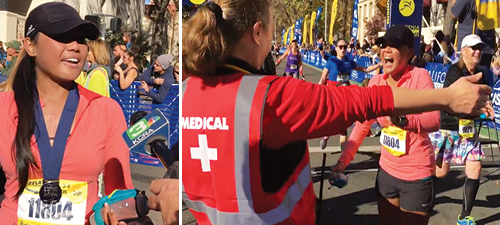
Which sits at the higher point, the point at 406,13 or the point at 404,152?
the point at 406,13

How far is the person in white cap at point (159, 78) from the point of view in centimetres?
166

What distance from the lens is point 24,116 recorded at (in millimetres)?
1608

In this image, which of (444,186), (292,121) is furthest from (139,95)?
(444,186)

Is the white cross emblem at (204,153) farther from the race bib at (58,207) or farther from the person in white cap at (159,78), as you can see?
the race bib at (58,207)

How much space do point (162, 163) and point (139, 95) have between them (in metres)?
0.22

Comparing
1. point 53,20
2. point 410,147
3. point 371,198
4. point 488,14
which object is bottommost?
point 371,198

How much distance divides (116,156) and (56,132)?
0.18 meters

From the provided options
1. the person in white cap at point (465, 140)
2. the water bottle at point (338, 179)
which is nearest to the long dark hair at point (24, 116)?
the water bottle at point (338, 179)

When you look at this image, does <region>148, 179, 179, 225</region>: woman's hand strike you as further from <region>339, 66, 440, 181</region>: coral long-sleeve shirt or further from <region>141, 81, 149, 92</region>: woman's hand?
<region>339, 66, 440, 181</region>: coral long-sleeve shirt

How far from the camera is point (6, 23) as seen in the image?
1696mm

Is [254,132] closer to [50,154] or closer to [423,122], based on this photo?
[50,154]

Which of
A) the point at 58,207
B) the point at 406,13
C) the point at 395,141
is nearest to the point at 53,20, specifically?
the point at 58,207

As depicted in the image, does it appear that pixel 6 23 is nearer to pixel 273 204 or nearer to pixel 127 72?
pixel 127 72

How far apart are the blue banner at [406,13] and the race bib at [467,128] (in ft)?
2.95
